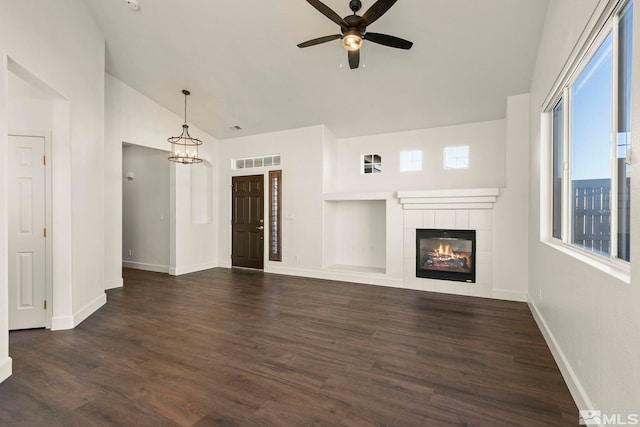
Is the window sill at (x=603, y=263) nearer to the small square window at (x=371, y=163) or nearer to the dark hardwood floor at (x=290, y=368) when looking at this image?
the dark hardwood floor at (x=290, y=368)

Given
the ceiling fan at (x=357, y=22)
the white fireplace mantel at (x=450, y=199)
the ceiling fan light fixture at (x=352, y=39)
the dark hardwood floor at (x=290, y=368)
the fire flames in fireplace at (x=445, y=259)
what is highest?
the ceiling fan at (x=357, y=22)

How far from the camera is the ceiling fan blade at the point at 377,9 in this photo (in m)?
2.60

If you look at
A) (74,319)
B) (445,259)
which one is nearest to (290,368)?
(74,319)

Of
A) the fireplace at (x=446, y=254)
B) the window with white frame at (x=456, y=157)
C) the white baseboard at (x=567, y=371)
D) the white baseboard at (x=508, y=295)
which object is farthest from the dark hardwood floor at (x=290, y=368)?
the window with white frame at (x=456, y=157)

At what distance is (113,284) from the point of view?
5.46 metres

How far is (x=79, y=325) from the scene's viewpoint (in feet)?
11.9

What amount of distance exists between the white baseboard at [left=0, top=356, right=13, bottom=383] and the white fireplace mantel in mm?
5228

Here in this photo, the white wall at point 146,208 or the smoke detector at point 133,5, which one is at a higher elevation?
the smoke detector at point 133,5

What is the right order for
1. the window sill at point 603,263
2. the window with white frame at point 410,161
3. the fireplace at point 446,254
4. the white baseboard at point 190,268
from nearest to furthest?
the window sill at point 603,263 → the fireplace at point 446,254 → the window with white frame at point 410,161 → the white baseboard at point 190,268

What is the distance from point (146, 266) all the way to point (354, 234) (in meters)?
4.88

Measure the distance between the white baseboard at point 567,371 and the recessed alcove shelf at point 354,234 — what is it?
312cm

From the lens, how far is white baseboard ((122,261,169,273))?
6848 millimetres

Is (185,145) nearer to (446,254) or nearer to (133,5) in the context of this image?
(133,5)

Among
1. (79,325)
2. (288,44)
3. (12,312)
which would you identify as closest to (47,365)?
(79,325)
